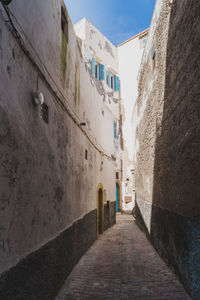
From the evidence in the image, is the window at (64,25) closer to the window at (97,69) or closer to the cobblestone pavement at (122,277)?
the cobblestone pavement at (122,277)

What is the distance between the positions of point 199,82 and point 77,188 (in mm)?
4042

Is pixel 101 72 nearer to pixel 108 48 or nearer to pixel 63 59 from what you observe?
pixel 108 48

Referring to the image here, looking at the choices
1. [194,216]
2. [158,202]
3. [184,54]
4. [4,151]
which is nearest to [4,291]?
[4,151]

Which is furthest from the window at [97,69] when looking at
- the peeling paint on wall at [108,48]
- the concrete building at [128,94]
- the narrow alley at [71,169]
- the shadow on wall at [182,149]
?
the shadow on wall at [182,149]

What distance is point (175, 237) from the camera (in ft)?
15.3

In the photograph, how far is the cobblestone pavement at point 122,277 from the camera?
4.04 m

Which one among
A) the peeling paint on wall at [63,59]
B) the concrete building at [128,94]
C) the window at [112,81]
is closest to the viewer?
the peeling paint on wall at [63,59]

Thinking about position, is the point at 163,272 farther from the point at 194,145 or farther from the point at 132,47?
the point at 132,47

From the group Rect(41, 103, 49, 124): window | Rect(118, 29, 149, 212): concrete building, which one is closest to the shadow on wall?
Rect(41, 103, 49, 124): window

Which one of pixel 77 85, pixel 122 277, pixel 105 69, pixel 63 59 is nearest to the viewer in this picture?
pixel 122 277

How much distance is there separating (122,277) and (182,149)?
10.2ft

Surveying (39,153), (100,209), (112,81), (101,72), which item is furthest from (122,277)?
(112,81)

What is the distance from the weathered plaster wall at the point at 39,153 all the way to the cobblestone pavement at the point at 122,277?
35 cm

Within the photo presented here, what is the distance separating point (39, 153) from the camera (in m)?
3.46
